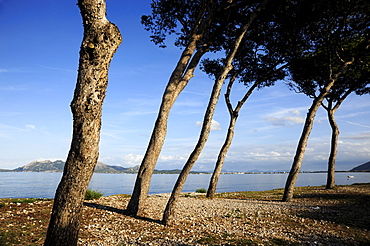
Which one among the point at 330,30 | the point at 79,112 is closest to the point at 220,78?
the point at 79,112

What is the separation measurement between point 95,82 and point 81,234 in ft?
15.0

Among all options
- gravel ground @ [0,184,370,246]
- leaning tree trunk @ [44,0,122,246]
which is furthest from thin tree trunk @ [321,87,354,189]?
leaning tree trunk @ [44,0,122,246]

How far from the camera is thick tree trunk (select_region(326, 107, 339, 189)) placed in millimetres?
20859

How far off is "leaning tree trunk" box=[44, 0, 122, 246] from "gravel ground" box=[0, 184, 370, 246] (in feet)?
7.03

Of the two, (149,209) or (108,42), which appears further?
(149,209)

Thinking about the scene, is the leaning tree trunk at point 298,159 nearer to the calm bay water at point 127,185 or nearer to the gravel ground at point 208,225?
the gravel ground at point 208,225

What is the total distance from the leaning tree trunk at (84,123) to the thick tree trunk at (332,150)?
20.2 metres

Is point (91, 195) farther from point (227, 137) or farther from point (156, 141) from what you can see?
point (227, 137)

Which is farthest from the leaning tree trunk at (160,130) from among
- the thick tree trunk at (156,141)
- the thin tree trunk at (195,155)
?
the thin tree trunk at (195,155)

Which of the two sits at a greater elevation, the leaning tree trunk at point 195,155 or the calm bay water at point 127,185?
the leaning tree trunk at point 195,155

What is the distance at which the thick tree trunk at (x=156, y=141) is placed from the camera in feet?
34.0

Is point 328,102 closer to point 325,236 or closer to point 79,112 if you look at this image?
point 325,236

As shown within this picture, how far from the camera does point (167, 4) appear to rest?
50.5ft

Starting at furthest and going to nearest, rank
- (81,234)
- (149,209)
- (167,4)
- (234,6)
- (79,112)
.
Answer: (167,4) → (234,6) → (149,209) → (81,234) → (79,112)
